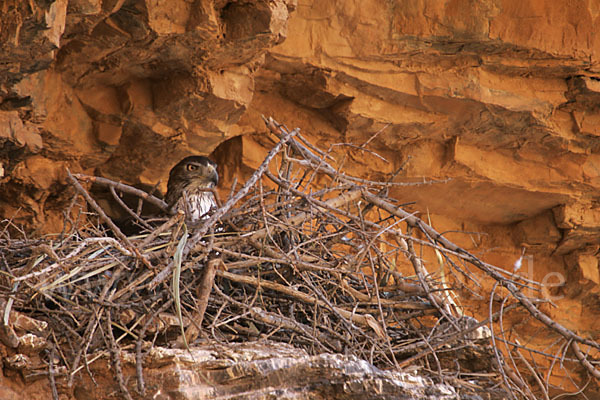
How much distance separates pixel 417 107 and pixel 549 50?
1120mm

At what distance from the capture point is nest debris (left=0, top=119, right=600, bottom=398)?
2559 millimetres

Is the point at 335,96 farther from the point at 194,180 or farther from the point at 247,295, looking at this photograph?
the point at 247,295

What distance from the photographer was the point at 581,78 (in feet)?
21.7

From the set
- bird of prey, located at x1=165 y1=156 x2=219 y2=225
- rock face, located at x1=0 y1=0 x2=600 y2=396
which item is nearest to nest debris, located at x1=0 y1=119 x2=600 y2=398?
rock face, located at x1=0 y1=0 x2=600 y2=396

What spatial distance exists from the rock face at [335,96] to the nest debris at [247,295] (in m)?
1.22

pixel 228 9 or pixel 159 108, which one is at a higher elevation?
pixel 228 9

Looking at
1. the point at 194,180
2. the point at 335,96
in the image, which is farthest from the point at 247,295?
the point at 335,96

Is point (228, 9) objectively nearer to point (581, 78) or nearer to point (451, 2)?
point (451, 2)

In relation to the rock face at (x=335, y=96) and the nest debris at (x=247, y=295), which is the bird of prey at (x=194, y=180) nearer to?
the rock face at (x=335, y=96)

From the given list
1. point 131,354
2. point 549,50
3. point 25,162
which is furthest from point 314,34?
point 131,354

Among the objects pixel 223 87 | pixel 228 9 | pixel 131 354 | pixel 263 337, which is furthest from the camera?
pixel 223 87

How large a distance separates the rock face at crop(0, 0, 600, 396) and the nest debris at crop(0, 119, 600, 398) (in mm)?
1220

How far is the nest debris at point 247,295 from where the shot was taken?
256 cm

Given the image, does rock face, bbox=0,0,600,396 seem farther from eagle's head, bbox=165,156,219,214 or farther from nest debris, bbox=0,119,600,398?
nest debris, bbox=0,119,600,398
